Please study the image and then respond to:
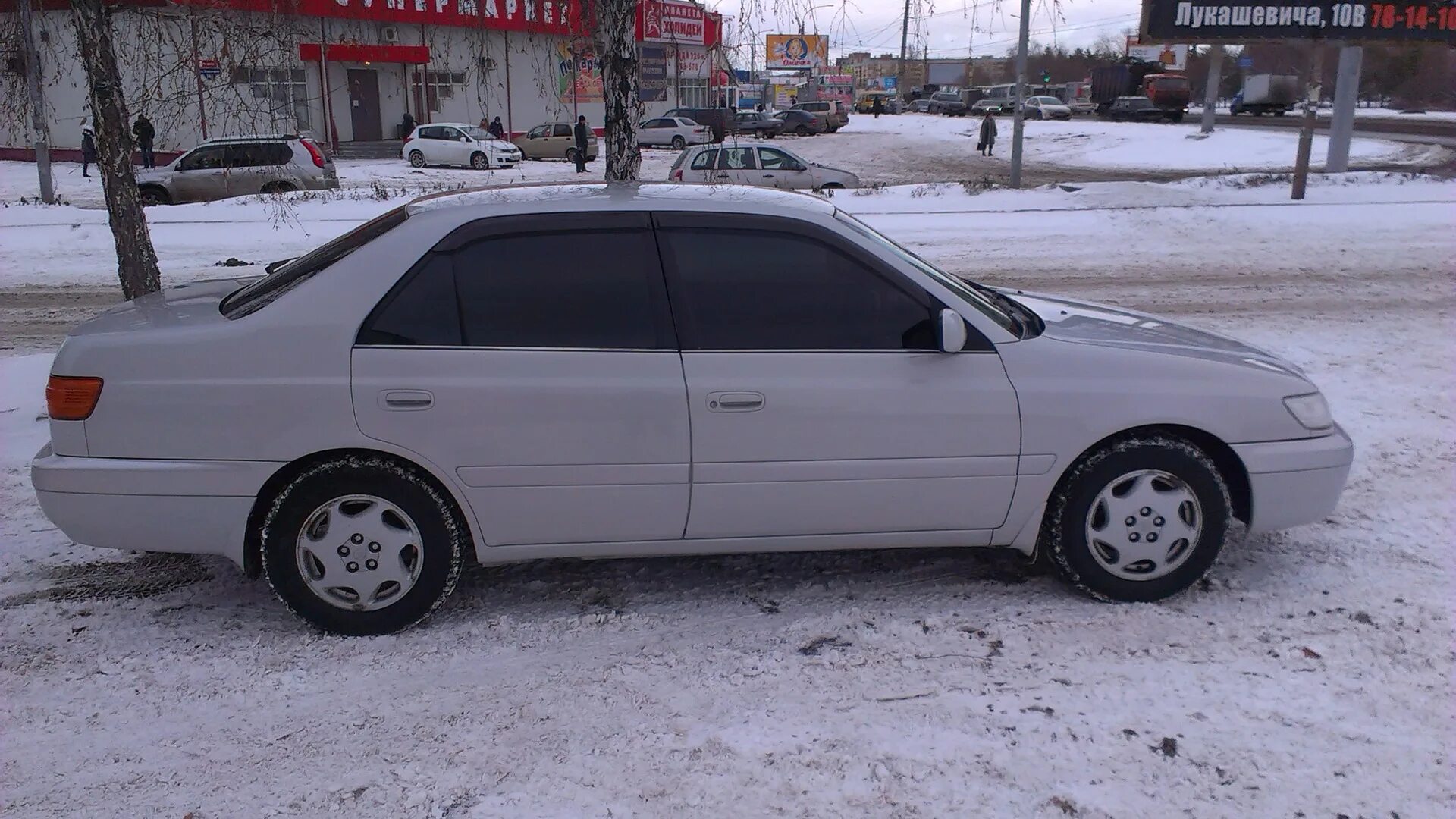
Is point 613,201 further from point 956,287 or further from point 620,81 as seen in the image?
point 620,81

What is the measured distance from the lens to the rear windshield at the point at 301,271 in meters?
3.96

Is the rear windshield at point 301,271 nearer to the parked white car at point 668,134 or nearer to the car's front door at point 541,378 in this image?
the car's front door at point 541,378

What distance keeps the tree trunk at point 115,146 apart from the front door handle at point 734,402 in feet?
14.7

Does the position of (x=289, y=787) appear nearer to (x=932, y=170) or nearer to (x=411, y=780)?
(x=411, y=780)

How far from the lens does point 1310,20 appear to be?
773 inches

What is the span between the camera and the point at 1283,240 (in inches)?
565

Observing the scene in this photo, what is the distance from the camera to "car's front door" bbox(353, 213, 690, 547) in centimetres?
374

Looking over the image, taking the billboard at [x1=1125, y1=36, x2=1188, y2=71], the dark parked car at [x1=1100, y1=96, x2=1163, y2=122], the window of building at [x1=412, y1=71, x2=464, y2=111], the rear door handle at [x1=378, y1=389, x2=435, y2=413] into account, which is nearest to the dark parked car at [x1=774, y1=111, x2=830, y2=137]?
the window of building at [x1=412, y1=71, x2=464, y2=111]

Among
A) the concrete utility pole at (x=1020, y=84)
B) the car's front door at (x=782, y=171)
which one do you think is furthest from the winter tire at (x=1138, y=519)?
the concrete utility pole at (x=1020, y=84)

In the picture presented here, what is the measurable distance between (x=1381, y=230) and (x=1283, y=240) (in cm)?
169

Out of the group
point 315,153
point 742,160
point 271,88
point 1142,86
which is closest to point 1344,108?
point 742,160

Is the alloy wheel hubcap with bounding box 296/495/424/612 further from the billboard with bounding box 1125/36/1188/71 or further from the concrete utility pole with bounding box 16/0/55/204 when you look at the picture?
the billboard with bounding box 1125/36/1188/71

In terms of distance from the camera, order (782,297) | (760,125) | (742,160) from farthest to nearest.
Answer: (760,125) < (742,160) < (782,297)

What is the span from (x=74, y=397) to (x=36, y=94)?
774 centimetres
